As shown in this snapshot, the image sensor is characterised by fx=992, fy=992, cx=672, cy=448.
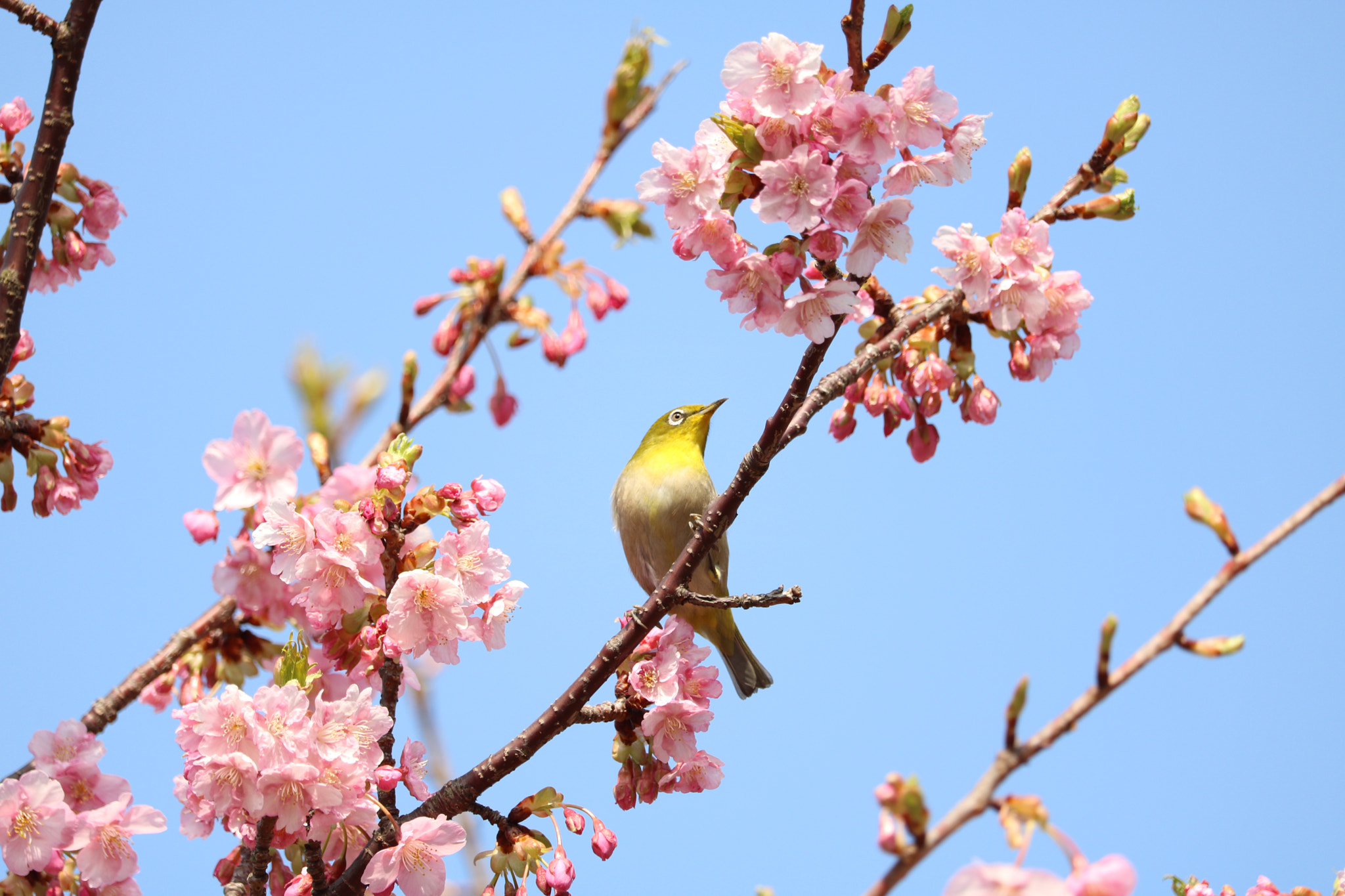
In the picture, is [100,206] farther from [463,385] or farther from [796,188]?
[796,188]

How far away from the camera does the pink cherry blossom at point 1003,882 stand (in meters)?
1.41

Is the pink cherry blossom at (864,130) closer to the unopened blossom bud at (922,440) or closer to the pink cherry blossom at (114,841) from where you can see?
the unopened blossom bud at (922,440)

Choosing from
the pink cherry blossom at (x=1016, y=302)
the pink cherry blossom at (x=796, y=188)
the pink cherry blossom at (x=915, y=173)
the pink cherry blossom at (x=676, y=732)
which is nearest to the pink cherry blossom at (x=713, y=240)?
the pink cherry blossom at (x=796, y=188)

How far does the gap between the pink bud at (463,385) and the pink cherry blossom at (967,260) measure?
137cm

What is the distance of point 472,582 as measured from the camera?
113 inches

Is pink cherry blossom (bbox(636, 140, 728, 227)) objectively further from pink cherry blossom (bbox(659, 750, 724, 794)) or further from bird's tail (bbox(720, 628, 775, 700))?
bird's tail (bbox(720, 628, 775, 700))

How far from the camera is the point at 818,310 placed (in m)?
2.67

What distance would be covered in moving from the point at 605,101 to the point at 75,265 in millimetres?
2141

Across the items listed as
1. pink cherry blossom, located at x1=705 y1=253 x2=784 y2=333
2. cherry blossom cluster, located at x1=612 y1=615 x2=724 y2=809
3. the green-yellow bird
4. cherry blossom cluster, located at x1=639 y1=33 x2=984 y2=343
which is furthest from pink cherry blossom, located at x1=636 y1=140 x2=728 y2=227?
the green-yellow bird

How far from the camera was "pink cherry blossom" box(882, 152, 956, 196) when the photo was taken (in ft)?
8.66

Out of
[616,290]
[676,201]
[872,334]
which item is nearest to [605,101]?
[676,201]

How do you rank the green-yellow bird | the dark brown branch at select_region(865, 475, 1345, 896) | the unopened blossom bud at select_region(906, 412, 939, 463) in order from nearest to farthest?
the dark brown branch at select_region(865, 475, 1345, 896) → the unopened blossom bud at select_region(906, 412, 939, 463) → the green-yellow bird

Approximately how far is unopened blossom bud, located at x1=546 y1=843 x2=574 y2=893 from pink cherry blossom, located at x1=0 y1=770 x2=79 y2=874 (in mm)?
1306

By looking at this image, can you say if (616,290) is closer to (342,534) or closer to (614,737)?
(342,534)
